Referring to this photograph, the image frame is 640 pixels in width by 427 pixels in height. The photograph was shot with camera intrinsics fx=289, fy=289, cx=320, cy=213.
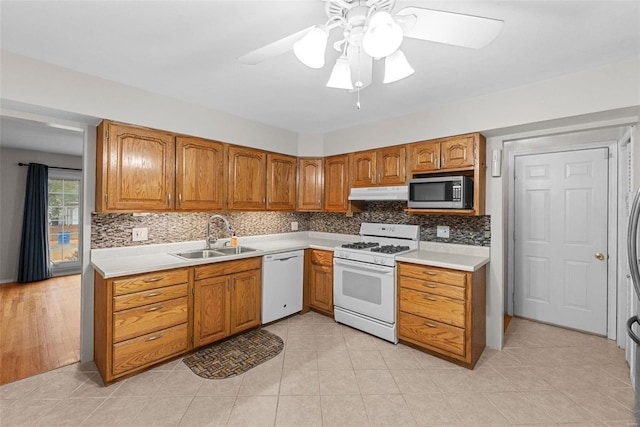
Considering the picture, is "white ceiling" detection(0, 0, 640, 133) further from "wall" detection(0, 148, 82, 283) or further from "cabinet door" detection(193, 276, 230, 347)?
"wall" detection(0, 148, 82, 283)

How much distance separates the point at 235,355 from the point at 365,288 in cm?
141

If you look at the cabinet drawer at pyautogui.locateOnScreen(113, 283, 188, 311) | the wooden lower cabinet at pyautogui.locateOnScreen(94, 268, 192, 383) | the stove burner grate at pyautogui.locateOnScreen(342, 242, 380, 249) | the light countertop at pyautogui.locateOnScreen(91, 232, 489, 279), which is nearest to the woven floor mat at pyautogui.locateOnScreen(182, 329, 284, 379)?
the wooden lower cabinet at pyautogui.locateOnScreen(94, 268, 192, 383)

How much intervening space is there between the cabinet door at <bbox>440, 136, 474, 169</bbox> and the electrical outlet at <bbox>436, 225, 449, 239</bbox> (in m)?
0.68

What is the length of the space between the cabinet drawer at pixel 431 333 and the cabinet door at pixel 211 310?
1.72 metres

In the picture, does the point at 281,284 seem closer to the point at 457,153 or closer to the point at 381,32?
the point at 457,153

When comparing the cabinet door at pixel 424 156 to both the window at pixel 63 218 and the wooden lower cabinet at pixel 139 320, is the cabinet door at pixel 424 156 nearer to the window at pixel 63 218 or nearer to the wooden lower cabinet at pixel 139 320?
the wooden lower cabinet at pixel 139 320

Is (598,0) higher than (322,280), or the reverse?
(598,0)

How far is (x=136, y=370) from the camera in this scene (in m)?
2.28

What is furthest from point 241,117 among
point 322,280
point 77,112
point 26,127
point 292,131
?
point 26,127

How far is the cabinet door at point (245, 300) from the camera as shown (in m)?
2.90

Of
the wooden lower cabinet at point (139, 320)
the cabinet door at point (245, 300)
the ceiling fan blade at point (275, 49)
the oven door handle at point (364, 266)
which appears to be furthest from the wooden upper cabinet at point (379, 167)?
the wooden lower cabinet at point (139, 320)

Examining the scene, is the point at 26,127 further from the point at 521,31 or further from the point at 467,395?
the point at 467,395

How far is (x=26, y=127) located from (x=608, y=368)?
21.9 feet

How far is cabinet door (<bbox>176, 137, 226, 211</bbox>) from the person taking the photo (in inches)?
110
